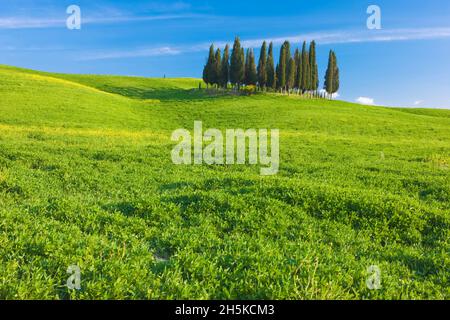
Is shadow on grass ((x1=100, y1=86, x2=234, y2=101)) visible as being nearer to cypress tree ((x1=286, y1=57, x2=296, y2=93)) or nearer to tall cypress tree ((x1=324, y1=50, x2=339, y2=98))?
cypress tree ((x1=286, y1=57, x2=296, y2=93))

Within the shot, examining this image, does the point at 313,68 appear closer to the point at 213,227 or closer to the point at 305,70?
the point at 305,70

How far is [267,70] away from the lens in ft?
291

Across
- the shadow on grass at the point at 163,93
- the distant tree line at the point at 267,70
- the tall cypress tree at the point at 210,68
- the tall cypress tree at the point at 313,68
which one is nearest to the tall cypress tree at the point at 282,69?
the distant tree line at the point at 267,70

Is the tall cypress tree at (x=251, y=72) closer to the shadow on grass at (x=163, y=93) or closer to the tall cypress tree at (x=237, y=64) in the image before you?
the tall cypress tree at (x=237, y=64)

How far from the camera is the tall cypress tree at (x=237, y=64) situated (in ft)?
292

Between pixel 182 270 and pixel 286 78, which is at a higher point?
pixel 286 78

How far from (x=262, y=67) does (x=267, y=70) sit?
Result: 5.40 ft

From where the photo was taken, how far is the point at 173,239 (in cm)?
875

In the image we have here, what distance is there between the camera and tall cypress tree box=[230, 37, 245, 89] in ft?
292
